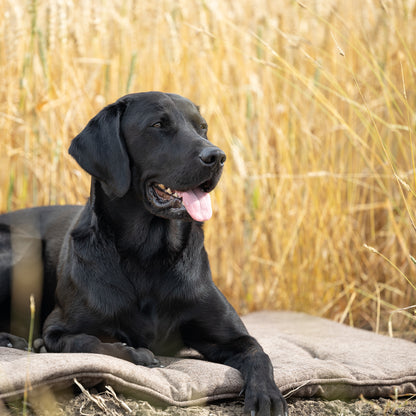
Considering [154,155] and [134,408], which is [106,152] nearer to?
[154,155]

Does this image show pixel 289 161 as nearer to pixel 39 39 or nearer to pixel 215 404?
pixel 39 39

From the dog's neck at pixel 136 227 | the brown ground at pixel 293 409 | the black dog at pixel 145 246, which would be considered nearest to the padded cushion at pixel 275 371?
the brown ground at pixel 293 409

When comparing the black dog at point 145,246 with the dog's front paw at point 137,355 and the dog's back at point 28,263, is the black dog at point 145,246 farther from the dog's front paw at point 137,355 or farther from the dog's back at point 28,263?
the dog's back at point 28,263

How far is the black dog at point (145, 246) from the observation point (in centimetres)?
242

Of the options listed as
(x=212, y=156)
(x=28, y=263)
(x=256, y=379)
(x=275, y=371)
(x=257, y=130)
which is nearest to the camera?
(x=256, y=379)

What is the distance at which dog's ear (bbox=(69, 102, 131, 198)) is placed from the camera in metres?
2.46

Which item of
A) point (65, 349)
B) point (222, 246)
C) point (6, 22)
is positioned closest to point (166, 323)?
point (65, 349)

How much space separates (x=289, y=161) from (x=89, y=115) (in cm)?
115

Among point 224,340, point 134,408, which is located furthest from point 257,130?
point 134,408

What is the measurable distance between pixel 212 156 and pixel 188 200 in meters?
0.20

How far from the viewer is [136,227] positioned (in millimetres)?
2518

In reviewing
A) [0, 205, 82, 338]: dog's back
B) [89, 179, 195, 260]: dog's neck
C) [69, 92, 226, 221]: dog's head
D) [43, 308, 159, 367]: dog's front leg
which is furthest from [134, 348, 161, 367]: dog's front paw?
[0, 205, 82, 338]: dog's back

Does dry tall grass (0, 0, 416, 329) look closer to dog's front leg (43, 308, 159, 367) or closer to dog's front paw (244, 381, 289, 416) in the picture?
dog's front leg (43, 308, 159, 367)

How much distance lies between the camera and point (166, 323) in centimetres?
247
